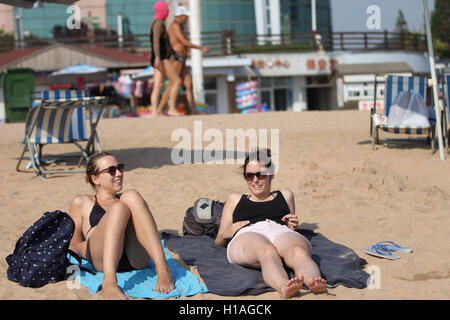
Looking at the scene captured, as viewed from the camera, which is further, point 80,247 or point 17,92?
point 17,92

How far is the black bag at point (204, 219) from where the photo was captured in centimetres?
466

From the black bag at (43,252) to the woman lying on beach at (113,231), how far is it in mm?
173

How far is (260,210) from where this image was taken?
3934 mm

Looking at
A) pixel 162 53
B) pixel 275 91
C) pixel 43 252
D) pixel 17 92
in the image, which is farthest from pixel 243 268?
pixel 275 91

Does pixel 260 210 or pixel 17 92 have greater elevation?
pixel 17 92

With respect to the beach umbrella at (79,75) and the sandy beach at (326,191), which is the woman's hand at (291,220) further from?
the beach umbrella at (79,75)

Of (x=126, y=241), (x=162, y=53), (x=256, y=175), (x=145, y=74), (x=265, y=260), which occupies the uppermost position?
(x=162, y=53)

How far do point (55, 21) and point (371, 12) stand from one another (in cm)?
2848

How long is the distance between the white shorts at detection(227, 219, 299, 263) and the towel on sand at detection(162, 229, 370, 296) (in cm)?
18

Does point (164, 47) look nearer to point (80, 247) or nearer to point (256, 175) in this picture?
point (256, 175)

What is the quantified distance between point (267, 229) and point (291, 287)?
2.23ft

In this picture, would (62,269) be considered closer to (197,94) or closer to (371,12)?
(371,12)

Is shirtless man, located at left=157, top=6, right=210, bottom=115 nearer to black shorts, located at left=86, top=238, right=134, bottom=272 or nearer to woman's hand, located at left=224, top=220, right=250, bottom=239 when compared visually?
woman's hand, located at left=224, top=220, right=250, bottom=239

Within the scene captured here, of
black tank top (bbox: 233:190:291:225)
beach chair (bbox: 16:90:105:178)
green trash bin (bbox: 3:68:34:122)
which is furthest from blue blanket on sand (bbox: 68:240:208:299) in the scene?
green trash bin (bbox: 3:68:34:122)
